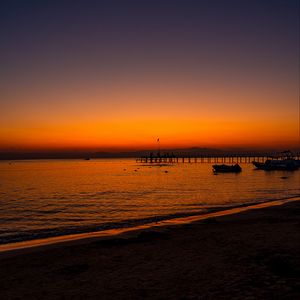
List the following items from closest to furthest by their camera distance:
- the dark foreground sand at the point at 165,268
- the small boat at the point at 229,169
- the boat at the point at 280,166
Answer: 1. the dark foreground sand at the point at 165,268
2. the small boat at the point at 229,169
3. the boat at the point at 280,166

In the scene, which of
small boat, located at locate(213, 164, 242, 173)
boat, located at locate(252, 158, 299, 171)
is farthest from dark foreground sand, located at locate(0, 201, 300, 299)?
boat, located at locate(252, 158, 299, 171)

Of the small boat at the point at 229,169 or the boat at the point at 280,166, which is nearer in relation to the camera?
the small boat at the point at 229,169

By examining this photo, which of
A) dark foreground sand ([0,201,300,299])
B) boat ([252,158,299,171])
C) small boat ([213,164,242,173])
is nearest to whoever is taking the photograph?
dark foreground sand ([0,201,300,299])

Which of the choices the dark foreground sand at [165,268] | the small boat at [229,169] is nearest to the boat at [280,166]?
the small boat at [229,169]

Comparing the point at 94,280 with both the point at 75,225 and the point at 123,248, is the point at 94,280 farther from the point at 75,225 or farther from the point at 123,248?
the point at 75,225

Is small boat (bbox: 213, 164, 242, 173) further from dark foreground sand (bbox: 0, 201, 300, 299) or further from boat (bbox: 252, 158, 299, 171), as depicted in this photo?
→ dark foreground sand (bbox: 0, 201, 300, 299)

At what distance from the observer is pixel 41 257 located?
13086 millimetres

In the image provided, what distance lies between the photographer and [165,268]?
10.9 metres

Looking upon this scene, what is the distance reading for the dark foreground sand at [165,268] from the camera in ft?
28.9

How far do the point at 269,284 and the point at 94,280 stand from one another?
16.7 feet

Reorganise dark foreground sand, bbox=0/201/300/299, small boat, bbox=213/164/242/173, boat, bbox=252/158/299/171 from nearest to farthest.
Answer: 1. dark foreground sand, bbox=0/201/300/299
2. small boat, bbox=213/164/242/173
3. boat, bbox=252/158/299/171

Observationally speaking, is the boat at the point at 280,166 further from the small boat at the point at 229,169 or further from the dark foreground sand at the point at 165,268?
the dark foreground sand at the point at 165,268

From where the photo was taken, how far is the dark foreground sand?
8.80 metres

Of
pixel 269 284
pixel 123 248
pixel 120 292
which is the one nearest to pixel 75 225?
pixel 123 248
